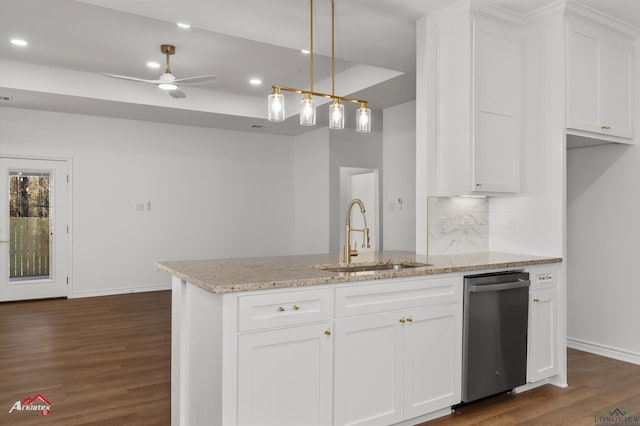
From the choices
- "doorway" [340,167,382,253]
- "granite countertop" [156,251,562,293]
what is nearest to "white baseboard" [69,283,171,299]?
"doorway" [340,167,382,253]

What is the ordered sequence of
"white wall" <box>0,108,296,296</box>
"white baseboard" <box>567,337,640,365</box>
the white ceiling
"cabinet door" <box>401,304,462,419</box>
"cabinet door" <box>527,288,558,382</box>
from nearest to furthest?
"cabinet door" <box>401,304,462,419</box>
"cabinet door" <box>527,288,558,382</box>
the white ceiling
"white baseboard" <box>567,337,640,365</box>
"white wall" <box>0,108,296,296</box>

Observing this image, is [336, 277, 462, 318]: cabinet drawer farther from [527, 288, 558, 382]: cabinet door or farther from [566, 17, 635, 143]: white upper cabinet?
[566, 17, 635, 143]: white upper cabinet

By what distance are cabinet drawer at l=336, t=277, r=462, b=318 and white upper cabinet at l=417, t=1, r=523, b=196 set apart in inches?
33.4

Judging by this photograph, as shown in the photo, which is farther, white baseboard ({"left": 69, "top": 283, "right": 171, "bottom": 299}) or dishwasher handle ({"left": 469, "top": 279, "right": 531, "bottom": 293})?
white baseboard ({"left": 69, "top": 283, "right": 171, "bottom": 299})

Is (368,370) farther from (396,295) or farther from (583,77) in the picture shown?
(583,77)

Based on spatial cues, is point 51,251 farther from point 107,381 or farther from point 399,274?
point 399,274

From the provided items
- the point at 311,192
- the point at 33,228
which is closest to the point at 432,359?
the point at 311,192

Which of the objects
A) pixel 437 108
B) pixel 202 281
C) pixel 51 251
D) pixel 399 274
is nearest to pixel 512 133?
pixel 437 108

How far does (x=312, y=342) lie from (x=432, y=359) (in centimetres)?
86

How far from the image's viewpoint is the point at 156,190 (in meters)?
7.25

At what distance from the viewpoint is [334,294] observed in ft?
7.68

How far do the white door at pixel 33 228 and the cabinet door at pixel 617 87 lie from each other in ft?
21.6

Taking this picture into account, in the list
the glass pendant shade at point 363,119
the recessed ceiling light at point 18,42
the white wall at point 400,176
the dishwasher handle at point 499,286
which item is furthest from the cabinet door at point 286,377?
the recessed ceiling light at point 18,42

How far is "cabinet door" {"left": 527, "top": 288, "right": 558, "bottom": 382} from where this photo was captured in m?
3.23
